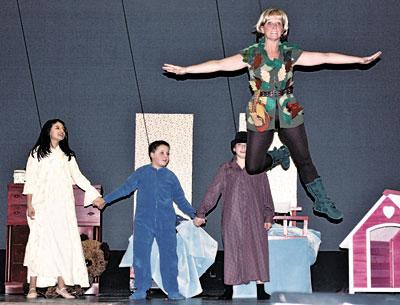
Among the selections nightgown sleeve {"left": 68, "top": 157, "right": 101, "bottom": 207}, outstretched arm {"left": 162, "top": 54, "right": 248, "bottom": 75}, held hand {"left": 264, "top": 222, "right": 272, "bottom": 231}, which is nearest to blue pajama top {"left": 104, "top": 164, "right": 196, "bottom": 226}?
nightgown sleeve {"left": 68, "top": 157, "right": 101, "bottom": 207}

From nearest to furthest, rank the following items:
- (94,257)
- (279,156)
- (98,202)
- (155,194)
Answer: (279,156) < (155,194) < (98,202) < (94,257)

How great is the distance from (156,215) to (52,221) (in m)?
0.87

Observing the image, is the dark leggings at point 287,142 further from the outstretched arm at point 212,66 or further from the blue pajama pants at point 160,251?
the blue pajama pants at point 160,251

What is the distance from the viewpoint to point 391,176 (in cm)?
806

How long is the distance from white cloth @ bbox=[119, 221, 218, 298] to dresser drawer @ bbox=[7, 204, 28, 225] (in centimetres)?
106

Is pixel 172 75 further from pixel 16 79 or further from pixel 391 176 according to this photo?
pixel 391 176

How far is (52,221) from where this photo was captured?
7.05 metres

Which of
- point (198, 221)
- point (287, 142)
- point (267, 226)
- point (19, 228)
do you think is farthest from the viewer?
point (19, 228)

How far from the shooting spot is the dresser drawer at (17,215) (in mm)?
7613

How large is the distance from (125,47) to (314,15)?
1885mm

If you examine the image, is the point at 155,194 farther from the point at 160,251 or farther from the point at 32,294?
the point at 32,294

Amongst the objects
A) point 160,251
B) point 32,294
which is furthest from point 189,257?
point 32,294

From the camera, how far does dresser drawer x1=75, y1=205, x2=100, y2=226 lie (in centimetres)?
769

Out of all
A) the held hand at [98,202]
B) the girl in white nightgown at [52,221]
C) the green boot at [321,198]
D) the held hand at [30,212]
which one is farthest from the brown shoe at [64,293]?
the green boot at [321,198]
